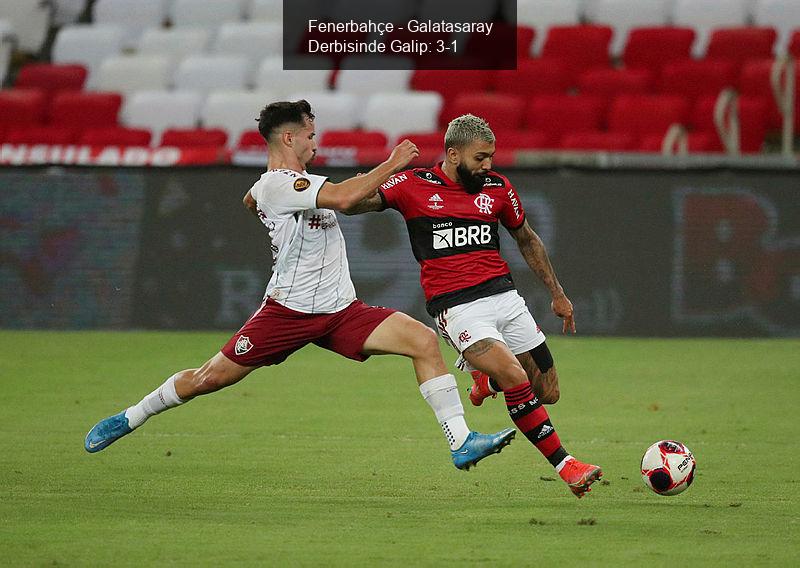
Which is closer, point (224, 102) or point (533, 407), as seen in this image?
point (533, 407)

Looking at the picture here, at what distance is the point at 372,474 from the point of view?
7.94 meters

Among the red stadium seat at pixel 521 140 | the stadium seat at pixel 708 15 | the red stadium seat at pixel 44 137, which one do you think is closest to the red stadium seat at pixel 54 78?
the red stadium seat at pixel 44 137

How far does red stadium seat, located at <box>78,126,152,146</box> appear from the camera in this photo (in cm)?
1906

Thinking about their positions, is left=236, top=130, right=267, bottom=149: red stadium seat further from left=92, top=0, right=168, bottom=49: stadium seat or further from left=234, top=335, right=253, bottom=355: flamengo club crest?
left=234, top=335, right=253, bottom=355: flamengo club crest

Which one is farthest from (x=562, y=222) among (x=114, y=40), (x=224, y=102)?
(x=114, y=40)

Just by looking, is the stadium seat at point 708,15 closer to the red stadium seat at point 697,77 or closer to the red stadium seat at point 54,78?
the red stadium seat at point 697,77

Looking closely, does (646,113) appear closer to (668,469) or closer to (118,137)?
(118,137)

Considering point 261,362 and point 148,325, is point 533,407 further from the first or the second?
point 148,325

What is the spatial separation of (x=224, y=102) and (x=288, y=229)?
41.0 ft

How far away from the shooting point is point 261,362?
7719 millimetres

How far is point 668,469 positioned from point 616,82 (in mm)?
12908

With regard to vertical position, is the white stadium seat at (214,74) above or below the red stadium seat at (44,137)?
above

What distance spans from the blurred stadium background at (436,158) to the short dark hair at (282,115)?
7947 mm

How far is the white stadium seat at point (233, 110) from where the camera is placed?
19609 millimetres
